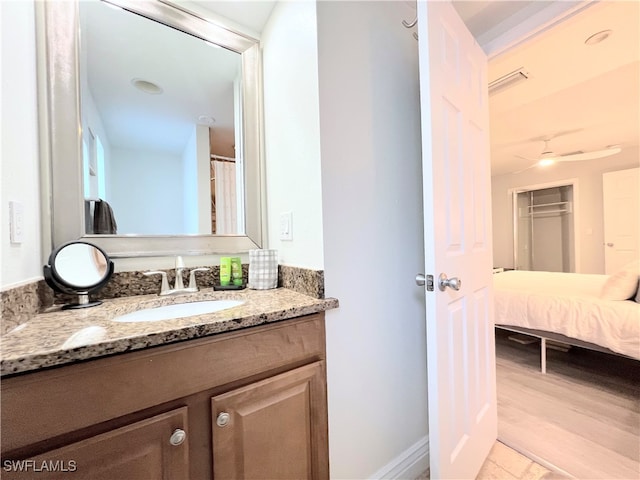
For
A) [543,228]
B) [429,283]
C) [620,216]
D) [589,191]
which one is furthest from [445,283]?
[543,228]

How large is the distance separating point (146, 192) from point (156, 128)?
312 mm

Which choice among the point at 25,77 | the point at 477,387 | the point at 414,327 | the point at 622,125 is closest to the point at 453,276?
the point at 414,327

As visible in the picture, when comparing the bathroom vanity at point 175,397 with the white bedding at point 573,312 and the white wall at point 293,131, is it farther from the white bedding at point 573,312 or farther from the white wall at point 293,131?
Answer: the white bedding at point 573,312

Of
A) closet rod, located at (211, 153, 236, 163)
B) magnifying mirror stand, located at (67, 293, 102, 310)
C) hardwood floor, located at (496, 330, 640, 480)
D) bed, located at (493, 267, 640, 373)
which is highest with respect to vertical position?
closet rod, located at (211, 153, 236, 163)

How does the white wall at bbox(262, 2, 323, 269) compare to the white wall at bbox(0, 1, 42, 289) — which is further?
the white wall at bbox(262, 2, 323, 269)

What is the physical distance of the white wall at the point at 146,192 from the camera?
44.5 inches

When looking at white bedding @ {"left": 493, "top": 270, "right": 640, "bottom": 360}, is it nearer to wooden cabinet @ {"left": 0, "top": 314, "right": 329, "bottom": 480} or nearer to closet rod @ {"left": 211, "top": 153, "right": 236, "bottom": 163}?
wooden cabinet @ {"left": 0, "top": 314, "right": 329, "bottom": 480}

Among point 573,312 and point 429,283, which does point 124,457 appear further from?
point 573,312

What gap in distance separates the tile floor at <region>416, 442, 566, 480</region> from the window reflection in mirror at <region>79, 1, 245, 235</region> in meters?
1.63

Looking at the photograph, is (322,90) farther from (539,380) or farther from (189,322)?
(539,380)

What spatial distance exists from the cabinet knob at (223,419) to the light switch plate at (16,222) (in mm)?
729

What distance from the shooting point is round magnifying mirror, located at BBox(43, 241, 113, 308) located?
853 millimetres

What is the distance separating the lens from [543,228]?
17.1ft

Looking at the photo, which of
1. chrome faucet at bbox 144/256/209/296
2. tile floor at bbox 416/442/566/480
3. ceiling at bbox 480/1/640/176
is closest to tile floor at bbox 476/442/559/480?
tile floor at bbox 416/442/566/480
